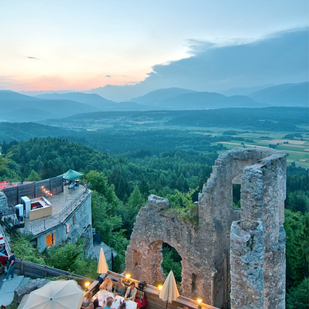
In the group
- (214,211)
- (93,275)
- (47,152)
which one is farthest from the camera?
(47,152)

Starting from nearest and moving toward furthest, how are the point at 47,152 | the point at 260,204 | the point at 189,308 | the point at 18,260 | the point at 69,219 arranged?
the point at 260,204, the point at 189,308, the point at 18,260, the point at 69,219, the point at 47,152

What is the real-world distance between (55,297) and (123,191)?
184 ft

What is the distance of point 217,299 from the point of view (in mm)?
14398

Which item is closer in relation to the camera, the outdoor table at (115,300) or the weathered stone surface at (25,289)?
the outdoor table at (115,300)

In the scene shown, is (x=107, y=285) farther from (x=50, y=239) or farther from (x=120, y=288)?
(x=50, y=239)

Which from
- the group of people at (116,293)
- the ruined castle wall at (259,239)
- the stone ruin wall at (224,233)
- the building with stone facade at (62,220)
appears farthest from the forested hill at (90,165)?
the ruined castle wall at (259,239)

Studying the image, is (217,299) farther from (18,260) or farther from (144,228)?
(18,260)

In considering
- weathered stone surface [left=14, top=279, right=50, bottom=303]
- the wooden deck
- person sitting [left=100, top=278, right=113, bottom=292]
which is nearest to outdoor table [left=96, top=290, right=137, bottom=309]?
person sitting [left=100, top=278, right=113, bottom=292]

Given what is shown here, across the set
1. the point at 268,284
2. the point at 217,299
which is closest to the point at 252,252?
the point at 268,284

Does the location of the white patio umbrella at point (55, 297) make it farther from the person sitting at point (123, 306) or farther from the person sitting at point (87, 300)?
the person sitting at point (123, 306)

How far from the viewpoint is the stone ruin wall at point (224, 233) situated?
385 inches

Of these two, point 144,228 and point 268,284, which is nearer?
point 268,284

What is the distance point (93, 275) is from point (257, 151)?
12178 mm

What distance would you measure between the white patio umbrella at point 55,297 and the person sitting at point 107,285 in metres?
2.50
